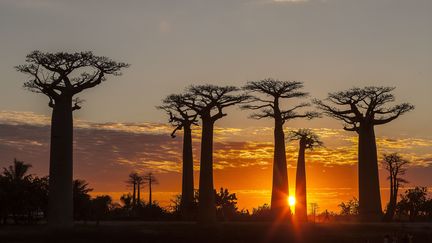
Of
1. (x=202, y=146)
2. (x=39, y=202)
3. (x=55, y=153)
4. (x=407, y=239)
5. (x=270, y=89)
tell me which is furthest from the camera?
(x=270, y=89)

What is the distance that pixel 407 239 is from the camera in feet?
111

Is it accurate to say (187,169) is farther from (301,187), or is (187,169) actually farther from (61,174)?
(61,174)

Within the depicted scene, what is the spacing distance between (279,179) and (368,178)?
637cm

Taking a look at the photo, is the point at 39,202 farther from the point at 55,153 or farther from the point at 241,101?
the point at 241,101

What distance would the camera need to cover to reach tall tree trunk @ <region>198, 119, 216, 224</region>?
163ft

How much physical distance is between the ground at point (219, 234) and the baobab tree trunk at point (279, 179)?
949 cm

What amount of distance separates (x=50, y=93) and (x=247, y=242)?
14.2m

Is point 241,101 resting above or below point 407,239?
above

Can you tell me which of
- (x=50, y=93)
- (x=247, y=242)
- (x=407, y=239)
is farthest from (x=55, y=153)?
(x=407, y=239)

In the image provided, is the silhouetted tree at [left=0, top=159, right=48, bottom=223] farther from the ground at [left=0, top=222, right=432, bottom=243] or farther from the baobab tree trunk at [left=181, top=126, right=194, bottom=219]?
the baobab tree trunk at [left=181, top=126, right=194, bottom=219]

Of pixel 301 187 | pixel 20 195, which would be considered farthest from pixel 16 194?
pixel 301 187

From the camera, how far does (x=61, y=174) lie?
40.2 metres

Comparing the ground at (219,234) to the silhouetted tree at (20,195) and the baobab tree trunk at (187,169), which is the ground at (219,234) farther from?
the baobab tree trunk at (187,169)

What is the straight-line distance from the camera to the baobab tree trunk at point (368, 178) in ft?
174
